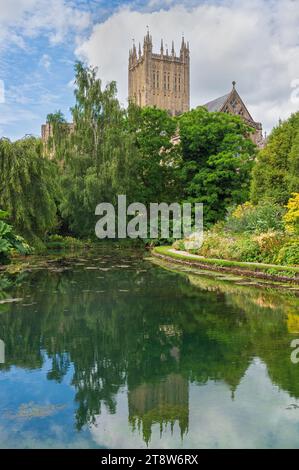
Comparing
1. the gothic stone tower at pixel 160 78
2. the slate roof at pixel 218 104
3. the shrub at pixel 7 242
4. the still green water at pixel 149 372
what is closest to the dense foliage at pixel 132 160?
the shrub at pixel 7 242

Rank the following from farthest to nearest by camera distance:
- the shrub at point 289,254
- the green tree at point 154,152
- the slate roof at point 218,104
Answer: the slate roof at point 218,104, the green tree at point 154,152, the shrub at point 289,254

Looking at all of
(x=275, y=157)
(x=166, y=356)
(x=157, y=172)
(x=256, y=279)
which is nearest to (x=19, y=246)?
(x=256, y=279)

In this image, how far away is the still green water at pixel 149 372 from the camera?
12.8 feet

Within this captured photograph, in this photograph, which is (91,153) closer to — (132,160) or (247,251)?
(132,160)

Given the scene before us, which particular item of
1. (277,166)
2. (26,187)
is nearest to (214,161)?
(277,166)

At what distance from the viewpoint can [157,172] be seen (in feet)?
111

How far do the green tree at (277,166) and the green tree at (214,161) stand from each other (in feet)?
27.2

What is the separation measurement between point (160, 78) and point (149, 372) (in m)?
88.4

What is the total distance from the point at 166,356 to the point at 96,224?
26089 mm

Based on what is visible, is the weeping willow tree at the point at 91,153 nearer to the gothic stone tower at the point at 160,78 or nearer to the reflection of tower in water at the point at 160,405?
the reflection of tower in water at the point at 160,405

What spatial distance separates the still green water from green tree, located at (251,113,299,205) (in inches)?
444

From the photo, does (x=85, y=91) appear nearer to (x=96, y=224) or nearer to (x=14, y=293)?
(x=96, y=224)

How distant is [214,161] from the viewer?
104 ft

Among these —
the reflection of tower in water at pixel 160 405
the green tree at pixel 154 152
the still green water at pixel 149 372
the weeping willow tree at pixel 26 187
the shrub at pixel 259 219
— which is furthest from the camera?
the green tree at pixel 154 152
